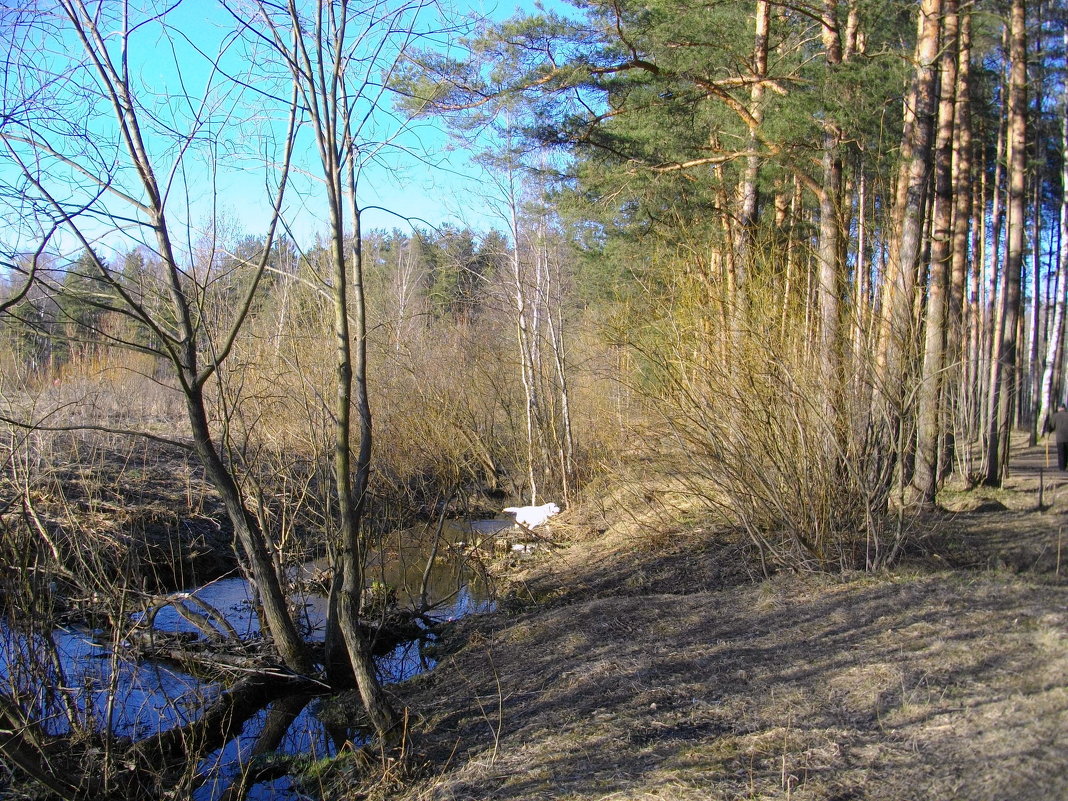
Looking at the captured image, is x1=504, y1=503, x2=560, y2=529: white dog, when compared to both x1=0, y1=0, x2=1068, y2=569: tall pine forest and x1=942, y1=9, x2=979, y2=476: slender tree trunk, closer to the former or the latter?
x1=0, y1=0, x2=1068, y2=569: tall pine forest

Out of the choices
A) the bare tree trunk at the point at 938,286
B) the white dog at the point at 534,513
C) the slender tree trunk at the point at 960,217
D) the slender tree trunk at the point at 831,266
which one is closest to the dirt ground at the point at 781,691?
the bare tree trunk at the point at 938,286

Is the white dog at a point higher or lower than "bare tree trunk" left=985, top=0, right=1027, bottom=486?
lower

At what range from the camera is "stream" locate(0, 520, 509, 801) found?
4766 mm

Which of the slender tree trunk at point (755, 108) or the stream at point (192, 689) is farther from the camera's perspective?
the slender tree trunk at point (755, 108)

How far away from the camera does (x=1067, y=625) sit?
14.9 feet

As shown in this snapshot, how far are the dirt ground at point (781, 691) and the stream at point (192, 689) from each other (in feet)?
2.73

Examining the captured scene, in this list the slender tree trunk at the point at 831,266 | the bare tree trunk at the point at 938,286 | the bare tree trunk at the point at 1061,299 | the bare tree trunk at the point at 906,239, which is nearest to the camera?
the bare tree trunk at the point at 906,239

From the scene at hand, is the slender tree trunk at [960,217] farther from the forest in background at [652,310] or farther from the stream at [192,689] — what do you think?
the stream at [192,689]

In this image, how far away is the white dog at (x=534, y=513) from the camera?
47.3 feet

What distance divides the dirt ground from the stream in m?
0.83

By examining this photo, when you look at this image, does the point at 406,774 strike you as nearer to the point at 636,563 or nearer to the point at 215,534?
the point at 636,563

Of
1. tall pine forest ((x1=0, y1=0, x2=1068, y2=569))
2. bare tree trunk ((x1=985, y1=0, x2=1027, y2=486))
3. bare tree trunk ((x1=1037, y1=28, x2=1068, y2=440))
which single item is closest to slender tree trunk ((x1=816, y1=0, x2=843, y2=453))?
tall pine forest ((x1=0, y1=0, x2=1068, y2=569))

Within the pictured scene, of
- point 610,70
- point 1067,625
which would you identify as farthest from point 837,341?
point 610,70

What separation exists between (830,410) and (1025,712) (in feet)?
10.7
